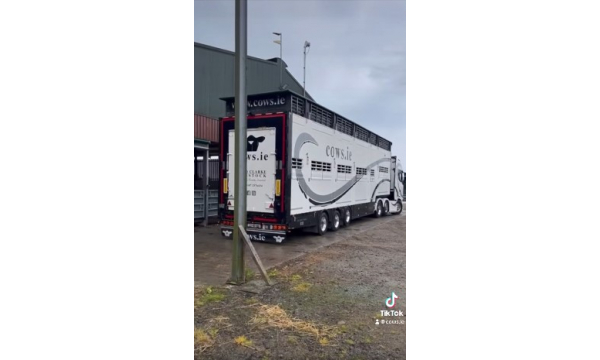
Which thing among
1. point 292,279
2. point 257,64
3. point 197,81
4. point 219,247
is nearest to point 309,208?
point 219,247

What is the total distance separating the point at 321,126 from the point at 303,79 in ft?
→ 9.14

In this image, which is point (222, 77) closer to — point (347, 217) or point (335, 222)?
point (335, 222)

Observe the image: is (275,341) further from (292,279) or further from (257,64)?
(257,64)

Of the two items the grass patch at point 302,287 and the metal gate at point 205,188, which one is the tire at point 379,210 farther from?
the grass patch at point 302,287

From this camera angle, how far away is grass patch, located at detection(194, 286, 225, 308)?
3.34 metres

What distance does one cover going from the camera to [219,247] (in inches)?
205

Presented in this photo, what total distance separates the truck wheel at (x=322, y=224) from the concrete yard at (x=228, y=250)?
11 centimetres

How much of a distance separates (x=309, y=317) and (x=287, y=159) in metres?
3.13

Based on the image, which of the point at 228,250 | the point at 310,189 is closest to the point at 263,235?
the point at 228,250

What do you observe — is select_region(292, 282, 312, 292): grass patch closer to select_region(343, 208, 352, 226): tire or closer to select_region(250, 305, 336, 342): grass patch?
select_region(250, 305, 336, 342): grass patch

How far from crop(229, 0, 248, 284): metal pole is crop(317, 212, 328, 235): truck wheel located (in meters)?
2.98

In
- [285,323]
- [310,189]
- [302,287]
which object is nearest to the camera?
[285,323]

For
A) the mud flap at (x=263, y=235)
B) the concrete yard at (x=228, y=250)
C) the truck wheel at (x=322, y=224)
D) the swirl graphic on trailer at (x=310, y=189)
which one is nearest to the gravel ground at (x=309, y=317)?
the concrete yard at (x=228, y=250)

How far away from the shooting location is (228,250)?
5.11m
